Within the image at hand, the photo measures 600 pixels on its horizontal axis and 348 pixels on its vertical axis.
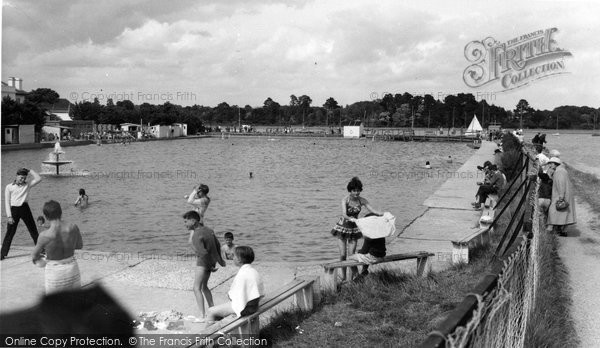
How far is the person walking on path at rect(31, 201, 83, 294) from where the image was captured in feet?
19.8

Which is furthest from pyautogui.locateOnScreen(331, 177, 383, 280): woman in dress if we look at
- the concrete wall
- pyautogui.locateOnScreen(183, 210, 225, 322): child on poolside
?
the concrete wall

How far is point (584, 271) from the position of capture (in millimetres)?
8578

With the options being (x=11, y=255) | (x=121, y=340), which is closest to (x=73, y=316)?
(x=121, y=340)

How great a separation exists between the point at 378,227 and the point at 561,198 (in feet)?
15.5

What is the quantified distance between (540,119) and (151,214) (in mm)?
197125

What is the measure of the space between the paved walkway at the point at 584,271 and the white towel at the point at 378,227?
7.72 feet

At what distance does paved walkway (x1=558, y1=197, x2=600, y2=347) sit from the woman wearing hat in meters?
0.27

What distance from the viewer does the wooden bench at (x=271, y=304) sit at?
573cm

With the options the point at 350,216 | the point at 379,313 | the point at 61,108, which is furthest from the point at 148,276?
the point at 61,108

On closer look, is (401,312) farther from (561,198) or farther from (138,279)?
(561,198)

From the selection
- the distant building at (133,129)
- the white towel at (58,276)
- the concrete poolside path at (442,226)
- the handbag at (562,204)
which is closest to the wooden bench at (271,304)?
the white towel at (58,276)

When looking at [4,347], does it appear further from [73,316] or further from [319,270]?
[319,270]

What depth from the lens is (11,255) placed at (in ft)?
33.4

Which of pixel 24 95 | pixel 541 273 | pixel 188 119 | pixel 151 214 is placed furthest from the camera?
pixel 188 119
